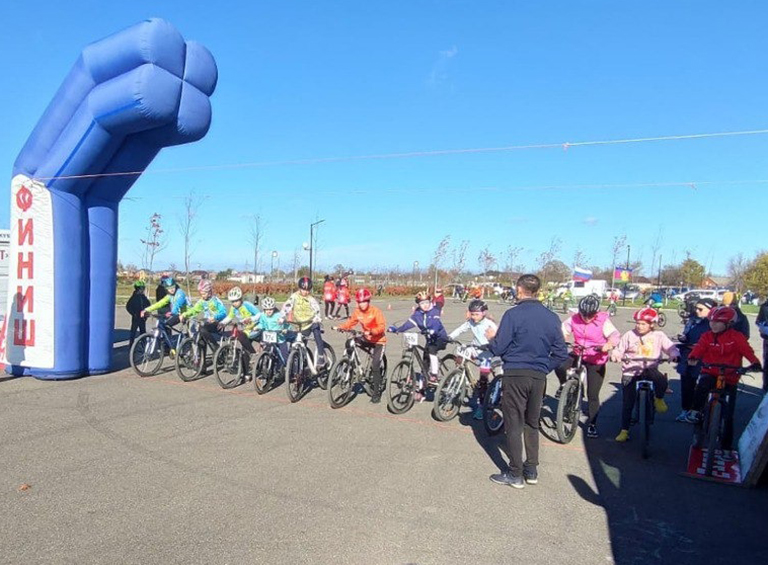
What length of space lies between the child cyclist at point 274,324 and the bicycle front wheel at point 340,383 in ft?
4.15

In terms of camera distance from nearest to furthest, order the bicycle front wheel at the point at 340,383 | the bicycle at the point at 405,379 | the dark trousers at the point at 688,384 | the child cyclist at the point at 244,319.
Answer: the bicycle at the point at 405,379 → the bicycle front wheel at the point at 340,383 → the dark trousers at the point at 688,384 → the child cyclist at the point at 244,319

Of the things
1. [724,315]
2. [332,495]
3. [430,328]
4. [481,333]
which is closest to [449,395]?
[481,333]

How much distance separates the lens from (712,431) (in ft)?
17.5

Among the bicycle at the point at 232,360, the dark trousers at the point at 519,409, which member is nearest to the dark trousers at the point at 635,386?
the dark trousers at the point at 519,409

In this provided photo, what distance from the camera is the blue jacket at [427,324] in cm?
770

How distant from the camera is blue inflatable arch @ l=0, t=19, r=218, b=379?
7828 mm

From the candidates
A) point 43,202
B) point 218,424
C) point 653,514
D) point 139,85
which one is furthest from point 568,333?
point 43,202

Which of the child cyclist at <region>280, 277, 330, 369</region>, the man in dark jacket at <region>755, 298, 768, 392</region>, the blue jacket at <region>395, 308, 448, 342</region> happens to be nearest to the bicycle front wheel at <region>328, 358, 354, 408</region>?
the child cyclist at <region>280, 277, 330, 369</region>

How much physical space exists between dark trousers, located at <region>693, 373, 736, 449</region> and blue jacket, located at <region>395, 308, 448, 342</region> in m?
3.16

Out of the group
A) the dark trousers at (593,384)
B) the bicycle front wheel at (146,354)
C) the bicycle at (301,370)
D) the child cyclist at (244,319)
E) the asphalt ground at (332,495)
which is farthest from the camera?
the bicycle front wheel at (146,354)

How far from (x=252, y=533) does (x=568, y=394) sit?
401 centimetres

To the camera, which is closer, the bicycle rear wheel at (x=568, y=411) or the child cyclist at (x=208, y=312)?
the bicycle rear wheel at (x=568, y=411)

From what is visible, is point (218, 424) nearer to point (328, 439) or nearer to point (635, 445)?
point (328, 439)

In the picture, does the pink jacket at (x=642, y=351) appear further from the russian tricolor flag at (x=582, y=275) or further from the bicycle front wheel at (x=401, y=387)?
the russian tricolor flag at (x=582, y=275)
